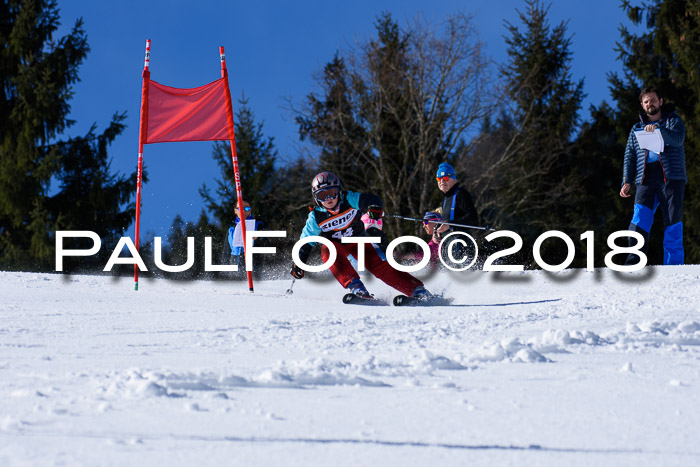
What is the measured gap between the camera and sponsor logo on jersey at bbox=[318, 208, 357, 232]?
273 inches

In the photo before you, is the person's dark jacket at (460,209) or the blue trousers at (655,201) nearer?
the blue trousers at (655,201)

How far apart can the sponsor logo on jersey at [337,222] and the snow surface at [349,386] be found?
1275 millimetres

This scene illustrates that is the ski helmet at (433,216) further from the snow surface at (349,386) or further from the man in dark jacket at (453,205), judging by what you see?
the snow surface at (349,386)

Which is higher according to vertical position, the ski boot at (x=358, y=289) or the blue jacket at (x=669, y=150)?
the blue jacket at (x=669, y=150)

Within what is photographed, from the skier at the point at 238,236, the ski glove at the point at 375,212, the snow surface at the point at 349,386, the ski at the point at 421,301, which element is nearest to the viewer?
the snow surface at the point at 349,386

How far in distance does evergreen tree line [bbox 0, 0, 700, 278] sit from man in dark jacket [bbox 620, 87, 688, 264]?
32.6ft

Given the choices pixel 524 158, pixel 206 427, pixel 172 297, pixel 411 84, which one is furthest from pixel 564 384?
pixel 524 158

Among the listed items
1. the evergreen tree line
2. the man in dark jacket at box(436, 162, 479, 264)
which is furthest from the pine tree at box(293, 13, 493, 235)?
the man in dark jacket at box(436, 162, 479, 264)

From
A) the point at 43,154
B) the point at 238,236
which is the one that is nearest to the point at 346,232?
the point at 238,236

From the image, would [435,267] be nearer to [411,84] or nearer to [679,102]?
[411,84]

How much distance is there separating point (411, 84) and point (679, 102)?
29.6ft

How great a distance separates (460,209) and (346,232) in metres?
1.62

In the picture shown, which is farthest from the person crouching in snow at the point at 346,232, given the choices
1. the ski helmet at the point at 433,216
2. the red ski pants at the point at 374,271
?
the ski helmet at the point at 433,216

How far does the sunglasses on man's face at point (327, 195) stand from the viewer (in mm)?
6836
